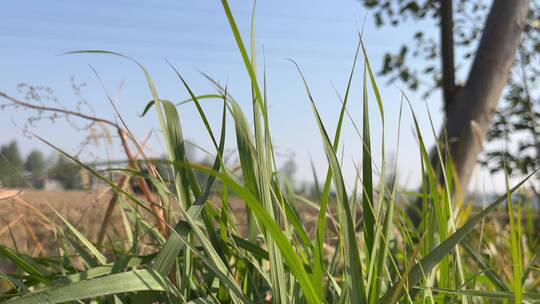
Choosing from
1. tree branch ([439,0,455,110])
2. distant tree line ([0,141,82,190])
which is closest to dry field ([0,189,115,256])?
distant tree line ([0,141,82,190])

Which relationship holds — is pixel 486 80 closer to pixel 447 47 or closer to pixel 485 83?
pixel 485 83

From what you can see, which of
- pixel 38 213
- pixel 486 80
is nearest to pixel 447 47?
pixel 486 80

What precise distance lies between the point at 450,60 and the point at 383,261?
60.3 inches

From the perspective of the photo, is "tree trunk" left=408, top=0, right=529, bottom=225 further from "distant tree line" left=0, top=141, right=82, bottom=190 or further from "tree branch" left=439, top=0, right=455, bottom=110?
"distant tree line" left=0, top=141, right=82, bottom=190

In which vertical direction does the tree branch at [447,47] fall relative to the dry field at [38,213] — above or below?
above

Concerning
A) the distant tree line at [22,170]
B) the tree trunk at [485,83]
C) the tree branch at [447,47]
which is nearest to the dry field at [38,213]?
the distant tree line at [22,170]

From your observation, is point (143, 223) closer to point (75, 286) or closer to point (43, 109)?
point (43, 109)

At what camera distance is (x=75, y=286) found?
0.42m

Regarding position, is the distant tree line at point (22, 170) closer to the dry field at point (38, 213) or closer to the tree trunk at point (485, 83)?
the dry field at point (38, 213)

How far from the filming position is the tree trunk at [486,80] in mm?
1678

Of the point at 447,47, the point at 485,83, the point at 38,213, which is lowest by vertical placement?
the point at 38,213

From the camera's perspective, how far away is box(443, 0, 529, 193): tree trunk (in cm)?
168

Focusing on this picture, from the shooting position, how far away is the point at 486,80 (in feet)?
5.51

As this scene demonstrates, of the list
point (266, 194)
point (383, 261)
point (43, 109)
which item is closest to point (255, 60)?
point (266, 194)
